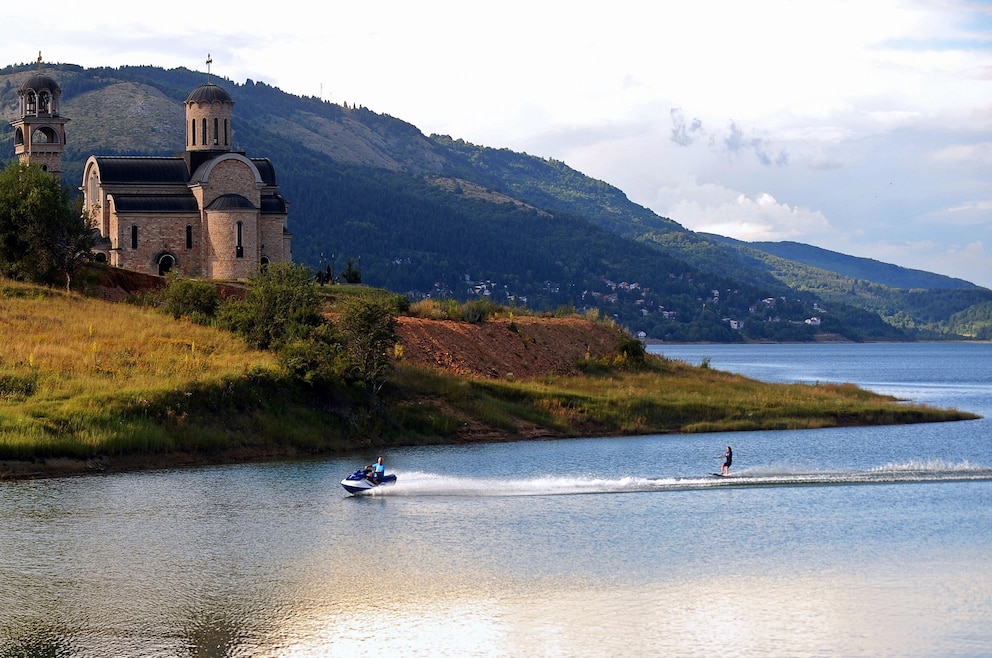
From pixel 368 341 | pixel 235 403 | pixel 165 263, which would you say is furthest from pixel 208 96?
pixel 235 403

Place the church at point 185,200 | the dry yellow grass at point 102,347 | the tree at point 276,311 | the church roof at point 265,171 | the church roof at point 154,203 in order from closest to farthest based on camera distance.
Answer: the dry yellow grass at point 102,347, the tree at point 276,311, the church at point 185,200, the church roof at point 154,203, the church roof at point 265,171

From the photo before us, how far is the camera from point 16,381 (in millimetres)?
47406

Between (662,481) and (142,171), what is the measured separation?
5320 cm

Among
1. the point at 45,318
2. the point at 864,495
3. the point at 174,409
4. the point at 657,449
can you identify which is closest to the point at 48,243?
the point at 45,318

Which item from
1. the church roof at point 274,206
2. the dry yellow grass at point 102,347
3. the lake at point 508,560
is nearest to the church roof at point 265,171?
the church roof at point 274,206

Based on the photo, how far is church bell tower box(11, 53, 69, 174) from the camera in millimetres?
86062

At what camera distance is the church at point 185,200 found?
81562 millimetres

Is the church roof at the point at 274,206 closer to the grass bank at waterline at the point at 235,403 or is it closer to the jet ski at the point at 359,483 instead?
the grass bank at waterline at the point at 235,403

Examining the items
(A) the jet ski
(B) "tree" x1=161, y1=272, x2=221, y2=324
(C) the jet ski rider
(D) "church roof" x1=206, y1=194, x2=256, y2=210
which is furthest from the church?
(A) the jet ski

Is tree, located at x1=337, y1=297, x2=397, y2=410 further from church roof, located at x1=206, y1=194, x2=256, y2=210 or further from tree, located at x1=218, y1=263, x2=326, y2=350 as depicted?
church roof, located at x1=206, y1=194, x2=256, y2=210

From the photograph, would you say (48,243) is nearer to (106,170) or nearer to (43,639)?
(106,170)

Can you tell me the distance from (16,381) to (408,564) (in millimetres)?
22986

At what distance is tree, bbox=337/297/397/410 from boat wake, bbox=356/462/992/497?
11.9m

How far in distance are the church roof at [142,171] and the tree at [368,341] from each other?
32778mm
